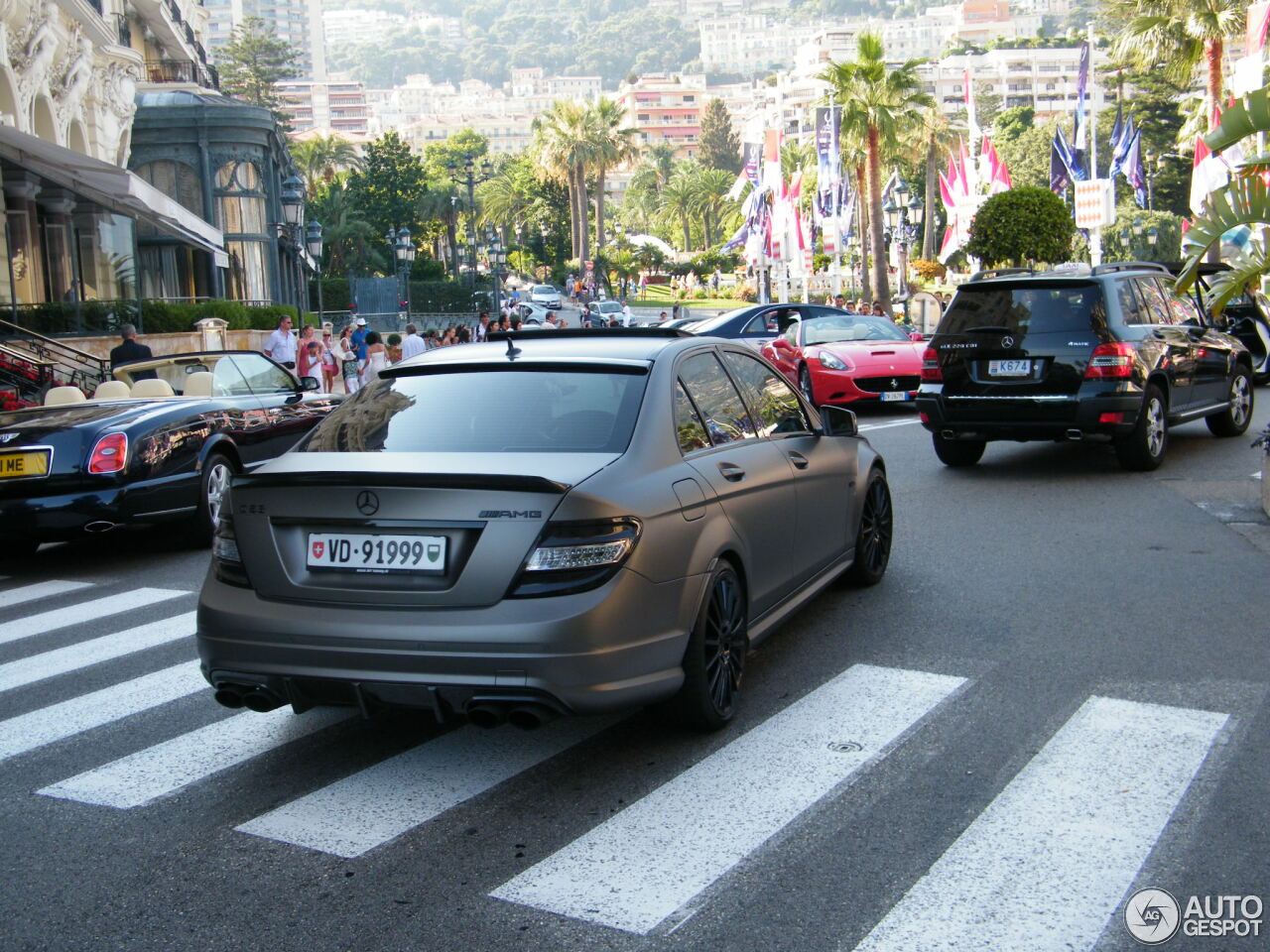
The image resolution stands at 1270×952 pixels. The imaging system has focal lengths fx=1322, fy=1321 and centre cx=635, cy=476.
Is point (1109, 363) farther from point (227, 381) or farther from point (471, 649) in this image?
point (471, 649)

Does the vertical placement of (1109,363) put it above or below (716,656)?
above

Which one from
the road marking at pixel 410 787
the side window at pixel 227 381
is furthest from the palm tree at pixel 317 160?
the road marking at pixel 410 787

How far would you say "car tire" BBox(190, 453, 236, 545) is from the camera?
31.3ft

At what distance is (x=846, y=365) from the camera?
17.6 m

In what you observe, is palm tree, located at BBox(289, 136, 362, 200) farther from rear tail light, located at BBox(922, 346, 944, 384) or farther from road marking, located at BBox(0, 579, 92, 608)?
road marking, located at BBox(0, 579, 92, 608)

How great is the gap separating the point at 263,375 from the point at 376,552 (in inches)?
296

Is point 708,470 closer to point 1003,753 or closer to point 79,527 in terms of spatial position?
point 1003,753

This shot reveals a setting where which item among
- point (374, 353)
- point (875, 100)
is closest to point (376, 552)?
point (374, 353)

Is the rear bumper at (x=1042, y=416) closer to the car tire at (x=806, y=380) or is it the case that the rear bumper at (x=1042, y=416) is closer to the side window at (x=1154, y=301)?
the side window at (x=1154, y=301)

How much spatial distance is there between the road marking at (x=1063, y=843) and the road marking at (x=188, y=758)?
2.58 metres

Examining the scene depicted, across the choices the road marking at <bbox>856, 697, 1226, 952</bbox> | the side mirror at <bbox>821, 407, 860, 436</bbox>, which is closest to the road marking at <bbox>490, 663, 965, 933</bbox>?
the road marking at <bbox>856, 697, 1226, 952</bbox>

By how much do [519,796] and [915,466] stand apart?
8.94m

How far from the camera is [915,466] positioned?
41.8 feet

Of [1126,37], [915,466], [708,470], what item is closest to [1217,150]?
[915,466]
